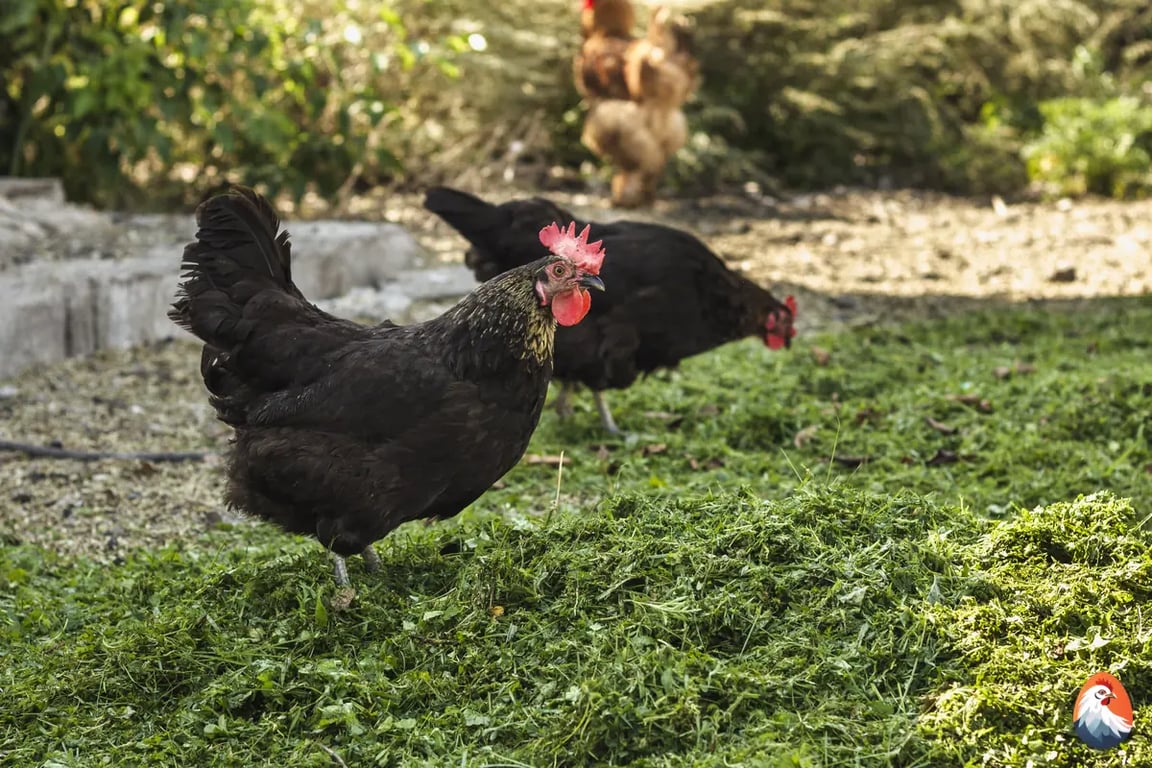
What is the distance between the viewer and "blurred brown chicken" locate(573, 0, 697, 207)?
976 centimetres

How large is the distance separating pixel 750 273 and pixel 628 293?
11.2ft

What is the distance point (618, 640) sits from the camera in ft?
10.4

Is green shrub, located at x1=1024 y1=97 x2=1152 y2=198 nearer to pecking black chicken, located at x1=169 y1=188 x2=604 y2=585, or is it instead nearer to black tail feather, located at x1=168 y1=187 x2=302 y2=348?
pecking black chicken, located at x1=169 y1=188 x2=604 y2=585

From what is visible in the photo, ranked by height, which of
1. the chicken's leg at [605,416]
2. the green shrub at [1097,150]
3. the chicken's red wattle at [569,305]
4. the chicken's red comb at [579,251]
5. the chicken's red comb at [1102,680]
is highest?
the green shrub at [1097,150]

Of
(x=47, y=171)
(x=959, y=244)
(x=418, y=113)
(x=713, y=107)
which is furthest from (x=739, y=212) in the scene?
(x=47, y=171)

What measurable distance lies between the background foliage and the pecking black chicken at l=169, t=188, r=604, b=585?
15.4 ft

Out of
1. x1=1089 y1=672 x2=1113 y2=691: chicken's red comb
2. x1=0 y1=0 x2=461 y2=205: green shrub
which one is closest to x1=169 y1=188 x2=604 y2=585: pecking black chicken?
x1=1089 y1=672 x2=1113 y2=691: chicken's red comb

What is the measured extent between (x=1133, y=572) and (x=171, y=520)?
3.46 m

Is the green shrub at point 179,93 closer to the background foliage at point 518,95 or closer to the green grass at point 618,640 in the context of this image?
the background foliage at point 518,95

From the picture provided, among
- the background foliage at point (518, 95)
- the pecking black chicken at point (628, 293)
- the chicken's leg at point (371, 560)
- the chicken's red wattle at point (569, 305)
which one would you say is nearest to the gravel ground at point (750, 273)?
the background foliage at point (518, 95)

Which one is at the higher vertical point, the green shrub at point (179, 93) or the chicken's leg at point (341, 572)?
the green shrub at point (179, 93)

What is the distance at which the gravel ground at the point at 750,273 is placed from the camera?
16.1 feet

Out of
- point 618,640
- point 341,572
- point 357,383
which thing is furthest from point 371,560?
point 618,640

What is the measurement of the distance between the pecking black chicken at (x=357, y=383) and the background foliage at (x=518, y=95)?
4.71 meters
